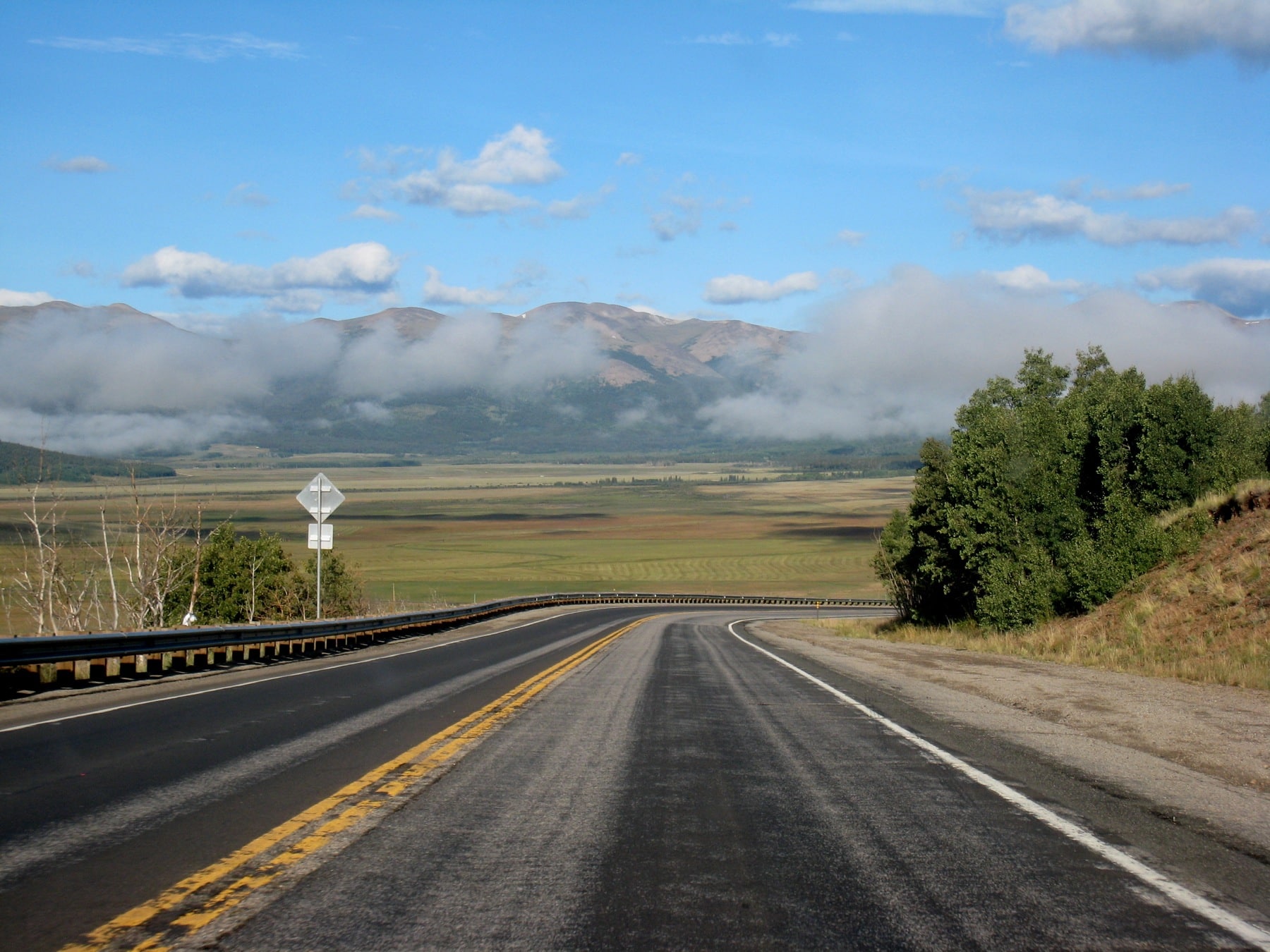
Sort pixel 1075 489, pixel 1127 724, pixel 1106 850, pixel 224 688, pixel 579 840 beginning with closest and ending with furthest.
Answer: pixel 1106 850 < pixel 579 840 < pixel 1127 724 < pixel 224 688 < pixel 1075 489

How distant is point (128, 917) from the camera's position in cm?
509

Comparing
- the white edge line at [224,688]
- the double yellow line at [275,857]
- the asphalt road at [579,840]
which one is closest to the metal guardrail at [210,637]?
the white edge line at [224,688]

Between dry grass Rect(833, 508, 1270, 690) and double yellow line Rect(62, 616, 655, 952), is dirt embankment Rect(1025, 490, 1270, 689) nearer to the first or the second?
→ dry grass Rect(833, 508, 1270, 690)

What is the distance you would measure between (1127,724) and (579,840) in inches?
332

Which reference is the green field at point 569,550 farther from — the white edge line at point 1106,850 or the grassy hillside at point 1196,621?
the white edge line at point 1106,850

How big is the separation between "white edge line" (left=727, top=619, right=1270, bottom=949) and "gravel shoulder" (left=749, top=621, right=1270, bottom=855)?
99 centimetres

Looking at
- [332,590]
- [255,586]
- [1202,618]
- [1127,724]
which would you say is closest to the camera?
[1127,724]

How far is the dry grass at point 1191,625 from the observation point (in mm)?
17656

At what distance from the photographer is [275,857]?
6.11 meters

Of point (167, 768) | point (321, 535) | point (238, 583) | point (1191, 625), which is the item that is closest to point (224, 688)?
point (167, 768)

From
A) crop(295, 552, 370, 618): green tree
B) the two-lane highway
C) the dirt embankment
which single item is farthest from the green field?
the two-lane highway

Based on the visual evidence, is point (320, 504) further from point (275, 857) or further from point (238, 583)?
point (238, 583)

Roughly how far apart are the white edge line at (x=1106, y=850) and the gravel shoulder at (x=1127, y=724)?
3.24 feet

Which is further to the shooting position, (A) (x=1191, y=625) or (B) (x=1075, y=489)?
(B) (x=1075, y=489)
